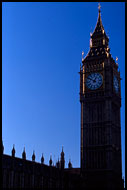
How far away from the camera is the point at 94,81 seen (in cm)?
8556

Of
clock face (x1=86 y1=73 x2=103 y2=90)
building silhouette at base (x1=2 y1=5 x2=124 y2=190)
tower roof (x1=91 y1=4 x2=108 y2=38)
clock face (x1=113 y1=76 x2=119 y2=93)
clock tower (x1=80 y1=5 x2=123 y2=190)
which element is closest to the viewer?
building silhouette at base (x1=2 y1=5 x2=124 y2=190)

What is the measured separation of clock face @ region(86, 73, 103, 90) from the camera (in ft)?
279

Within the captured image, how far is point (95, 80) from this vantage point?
85.6 meters

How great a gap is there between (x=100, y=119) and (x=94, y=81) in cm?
914

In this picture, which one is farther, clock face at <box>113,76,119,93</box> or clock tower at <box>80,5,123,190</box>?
clock face at <box>113,76,119,93</box>

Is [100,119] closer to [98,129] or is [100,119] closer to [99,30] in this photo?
[98,129]

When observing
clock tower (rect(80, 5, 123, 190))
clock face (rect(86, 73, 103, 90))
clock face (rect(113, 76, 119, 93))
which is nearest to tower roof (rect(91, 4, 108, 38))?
clock tower (rect(80, 5, 123, 190))

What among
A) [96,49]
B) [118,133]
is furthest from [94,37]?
[118,133]

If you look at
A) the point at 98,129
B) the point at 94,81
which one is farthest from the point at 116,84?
the point at 98,129

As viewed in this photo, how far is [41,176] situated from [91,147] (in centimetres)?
1682

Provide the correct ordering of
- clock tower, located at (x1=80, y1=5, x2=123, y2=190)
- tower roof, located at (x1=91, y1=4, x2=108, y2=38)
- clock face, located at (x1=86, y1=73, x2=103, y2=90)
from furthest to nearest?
tower roof, located at (x1=91, y1=4, x2=108, y2=38) → clock face, located at (x1=86, y1=73, x2=103, y2=90) → clock tower, located at (x1=80, y1=5, x2=123, y2=190)

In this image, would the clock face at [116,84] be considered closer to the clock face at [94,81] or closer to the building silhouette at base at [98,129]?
the building silhouette at base at [98,129]

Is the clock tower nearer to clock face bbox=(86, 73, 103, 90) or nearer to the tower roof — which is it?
clock face bbox=(86, 73, 103, 90)

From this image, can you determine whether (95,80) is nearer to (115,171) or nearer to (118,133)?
(118,133)
